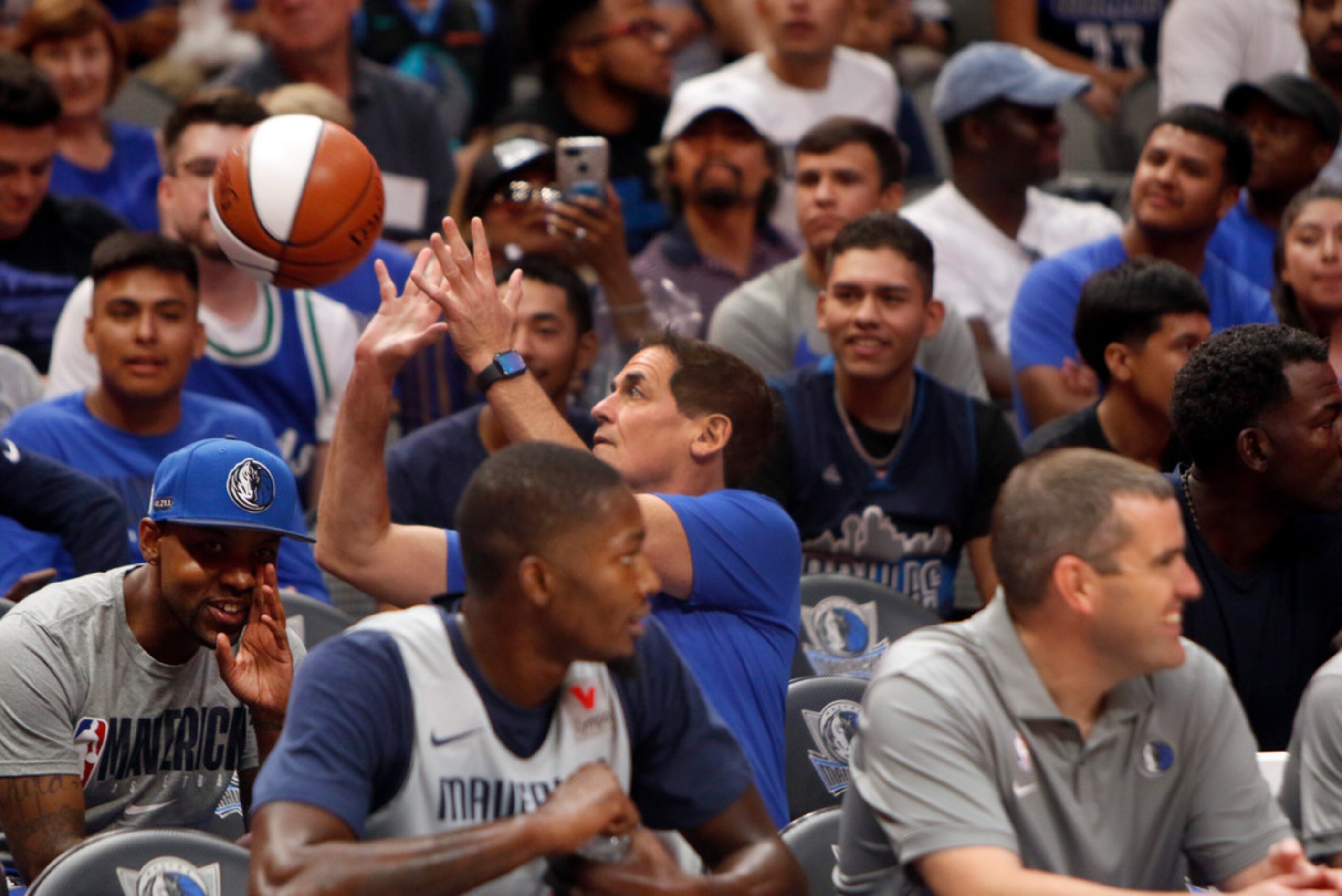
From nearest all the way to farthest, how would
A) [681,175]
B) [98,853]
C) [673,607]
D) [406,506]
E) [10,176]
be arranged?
[98,853], [673,607], [406,506], [10,176], [681,175]

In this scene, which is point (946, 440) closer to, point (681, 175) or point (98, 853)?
point (681, 175)

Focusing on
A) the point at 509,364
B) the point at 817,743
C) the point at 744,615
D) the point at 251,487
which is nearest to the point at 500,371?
the point at 509,364

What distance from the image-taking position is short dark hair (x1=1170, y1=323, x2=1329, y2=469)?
11.8ft

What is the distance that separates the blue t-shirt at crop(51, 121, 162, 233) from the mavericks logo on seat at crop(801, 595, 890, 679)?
11.4ft

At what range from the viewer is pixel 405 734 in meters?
2.36

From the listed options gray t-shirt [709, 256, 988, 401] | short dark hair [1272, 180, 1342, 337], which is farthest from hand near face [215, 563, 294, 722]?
short dark hair [1272, 180, 1342, 337]

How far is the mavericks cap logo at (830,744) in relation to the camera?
339 centimetres

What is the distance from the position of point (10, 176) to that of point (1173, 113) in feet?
12.5

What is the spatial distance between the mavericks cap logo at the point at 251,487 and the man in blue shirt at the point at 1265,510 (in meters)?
1.89

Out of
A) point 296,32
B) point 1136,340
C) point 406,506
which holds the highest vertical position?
point 296,32

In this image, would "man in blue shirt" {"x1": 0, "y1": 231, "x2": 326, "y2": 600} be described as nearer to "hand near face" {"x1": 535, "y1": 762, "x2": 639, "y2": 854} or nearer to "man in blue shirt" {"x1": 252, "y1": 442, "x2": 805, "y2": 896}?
"man in blue shirt" {"x1": 252, "y1": 442, "x2": 805, "y2": 896}

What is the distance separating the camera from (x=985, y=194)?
6172 mm

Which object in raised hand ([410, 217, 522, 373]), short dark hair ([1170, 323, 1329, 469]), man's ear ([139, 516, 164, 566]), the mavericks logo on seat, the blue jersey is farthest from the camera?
the blue jersey

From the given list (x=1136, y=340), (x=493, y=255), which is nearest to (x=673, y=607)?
(x=1136, y=340)
